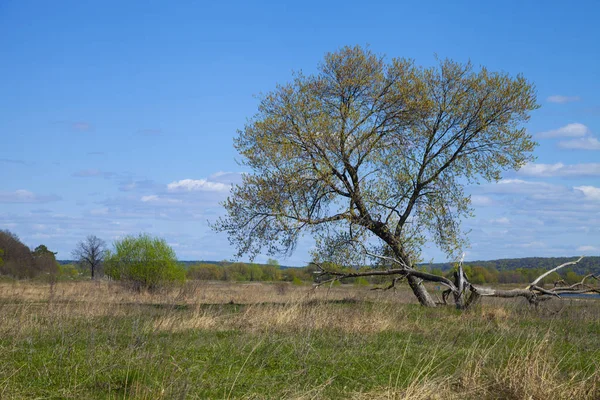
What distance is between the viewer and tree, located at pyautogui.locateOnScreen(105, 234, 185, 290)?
35562mm

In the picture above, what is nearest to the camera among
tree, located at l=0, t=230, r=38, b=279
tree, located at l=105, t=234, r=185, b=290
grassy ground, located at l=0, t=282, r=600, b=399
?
grassy ground, located at l=0, t=282, r=600, b=399

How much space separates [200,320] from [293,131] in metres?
11.5

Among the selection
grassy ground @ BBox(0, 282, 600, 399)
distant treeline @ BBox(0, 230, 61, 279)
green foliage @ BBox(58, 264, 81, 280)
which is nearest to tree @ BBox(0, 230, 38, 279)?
distant treeline @ BBox(0, 230, 61, 279)

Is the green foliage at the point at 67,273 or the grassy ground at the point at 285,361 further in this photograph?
the green foliage at the point at 67,273

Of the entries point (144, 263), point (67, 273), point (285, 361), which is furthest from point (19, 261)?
point (285, 361)

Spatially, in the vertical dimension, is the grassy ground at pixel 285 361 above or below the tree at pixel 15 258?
below

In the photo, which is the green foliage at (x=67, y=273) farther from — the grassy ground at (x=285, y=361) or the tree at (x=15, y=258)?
the grassy ground at (x=285, y=361)

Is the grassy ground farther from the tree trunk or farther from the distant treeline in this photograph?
the distant treeline

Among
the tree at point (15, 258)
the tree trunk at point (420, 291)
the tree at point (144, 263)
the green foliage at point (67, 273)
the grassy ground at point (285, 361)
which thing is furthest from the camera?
the tree at point (15, 258)

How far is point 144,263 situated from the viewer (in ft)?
118

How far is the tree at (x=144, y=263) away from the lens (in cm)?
3556

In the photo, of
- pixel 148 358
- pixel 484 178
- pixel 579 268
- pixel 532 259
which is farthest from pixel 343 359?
pixel 532 259

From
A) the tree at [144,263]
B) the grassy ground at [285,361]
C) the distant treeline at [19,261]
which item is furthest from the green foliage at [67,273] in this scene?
the grassy ground at [285,361]

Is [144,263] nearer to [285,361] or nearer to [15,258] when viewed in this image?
[285,361]
